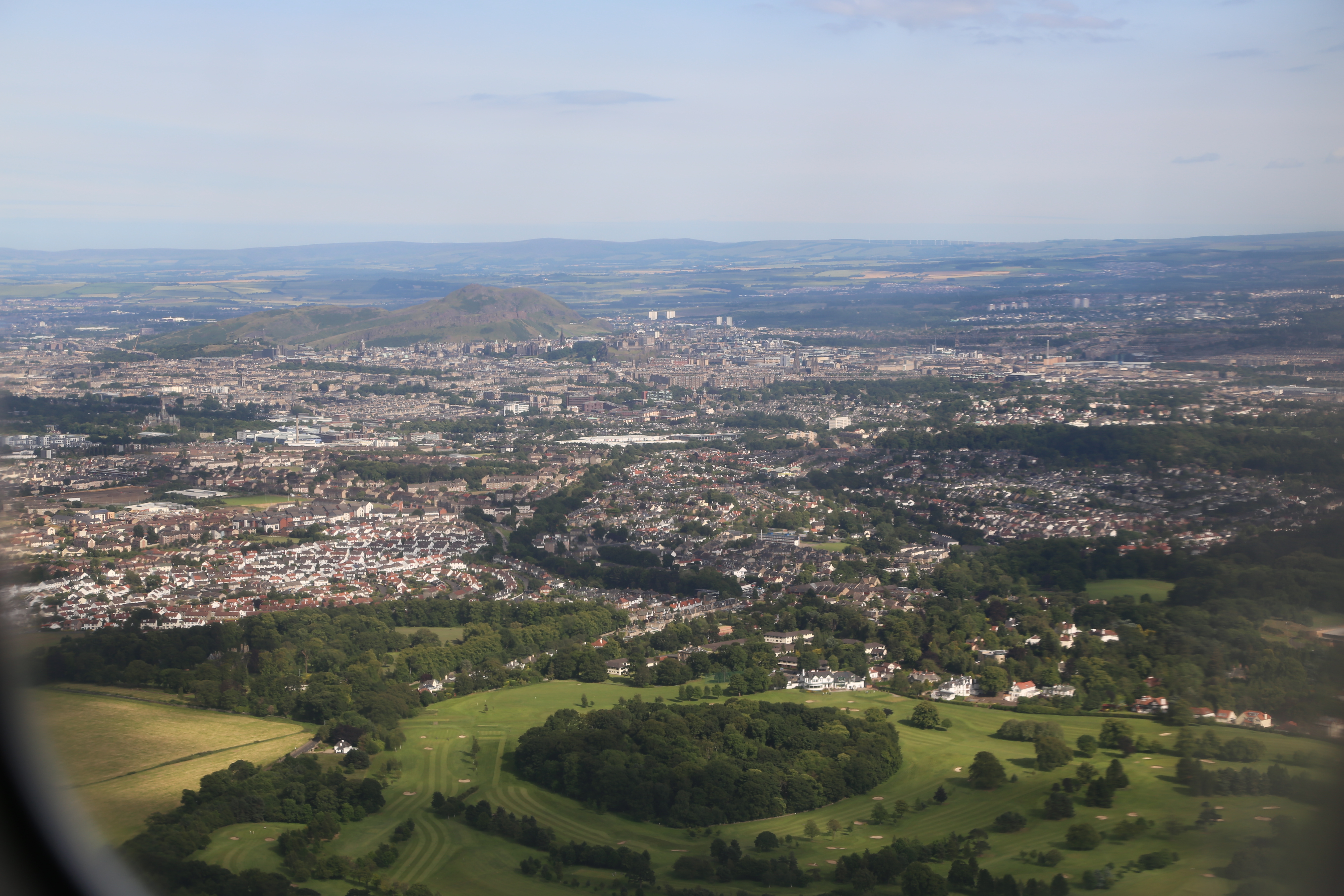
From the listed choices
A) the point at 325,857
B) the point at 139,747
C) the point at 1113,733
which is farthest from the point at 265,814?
the point at 1113,733

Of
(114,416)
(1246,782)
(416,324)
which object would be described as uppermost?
(416,324)

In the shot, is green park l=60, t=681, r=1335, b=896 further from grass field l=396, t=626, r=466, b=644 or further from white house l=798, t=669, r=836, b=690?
grass field l=396, t=626, r=466, b=644

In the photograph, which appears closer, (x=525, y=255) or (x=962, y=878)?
(x=962, y=878)

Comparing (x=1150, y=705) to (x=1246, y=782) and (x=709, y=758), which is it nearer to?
(x=709, y=758)

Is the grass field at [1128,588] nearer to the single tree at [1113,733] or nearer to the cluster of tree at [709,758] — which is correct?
the single tree at [1113,733]

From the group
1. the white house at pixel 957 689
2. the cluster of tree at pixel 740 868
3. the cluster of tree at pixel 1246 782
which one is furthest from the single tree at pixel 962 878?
the white house at pixel 957 689

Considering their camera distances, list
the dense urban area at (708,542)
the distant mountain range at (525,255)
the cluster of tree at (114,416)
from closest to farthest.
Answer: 1. the dense urban area at (708,542)
2. the cluster of tree at (114,416)
3. the distant mountain range at (525,255)

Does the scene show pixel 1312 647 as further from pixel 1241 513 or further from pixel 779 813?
pixel 1241 513
